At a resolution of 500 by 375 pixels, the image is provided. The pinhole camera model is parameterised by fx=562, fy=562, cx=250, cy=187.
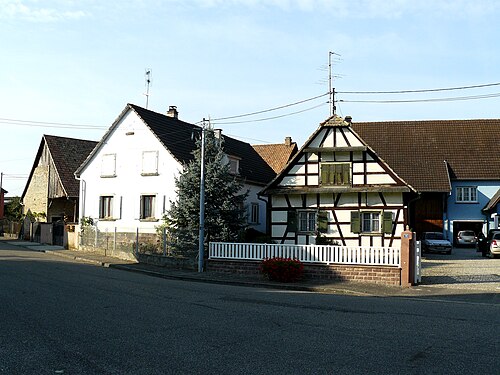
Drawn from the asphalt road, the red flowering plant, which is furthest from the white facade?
the asphalt road

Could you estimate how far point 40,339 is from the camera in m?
8.97

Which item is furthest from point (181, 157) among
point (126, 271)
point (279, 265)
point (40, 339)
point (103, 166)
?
point (40, 339)

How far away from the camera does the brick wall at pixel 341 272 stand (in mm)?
18984

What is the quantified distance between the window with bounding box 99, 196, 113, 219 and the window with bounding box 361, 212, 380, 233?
617 inches

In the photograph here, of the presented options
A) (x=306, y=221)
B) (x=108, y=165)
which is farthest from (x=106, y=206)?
(x=306, y=221)

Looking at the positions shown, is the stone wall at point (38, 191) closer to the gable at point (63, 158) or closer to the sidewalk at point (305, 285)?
the gable at point (63, 158)

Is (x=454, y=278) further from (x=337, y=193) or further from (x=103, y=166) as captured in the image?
(x=103, y=166)

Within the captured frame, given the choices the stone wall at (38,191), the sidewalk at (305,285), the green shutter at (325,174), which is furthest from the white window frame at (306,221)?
the stone wall at (38,191)

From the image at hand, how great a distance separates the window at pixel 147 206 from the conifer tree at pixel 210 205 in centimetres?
703

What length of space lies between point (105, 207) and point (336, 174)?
15117mm

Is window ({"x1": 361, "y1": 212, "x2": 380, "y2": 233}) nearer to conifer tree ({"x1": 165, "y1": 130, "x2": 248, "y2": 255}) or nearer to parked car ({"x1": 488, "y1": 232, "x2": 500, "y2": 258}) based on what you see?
conifer tree ({"x1": 165, "y1": 130, "x2": 248, "y2": 255})

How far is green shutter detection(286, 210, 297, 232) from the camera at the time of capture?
87.1 feet

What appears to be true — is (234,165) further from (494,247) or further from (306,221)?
(494,247)

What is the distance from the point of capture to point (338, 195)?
2603 cm
